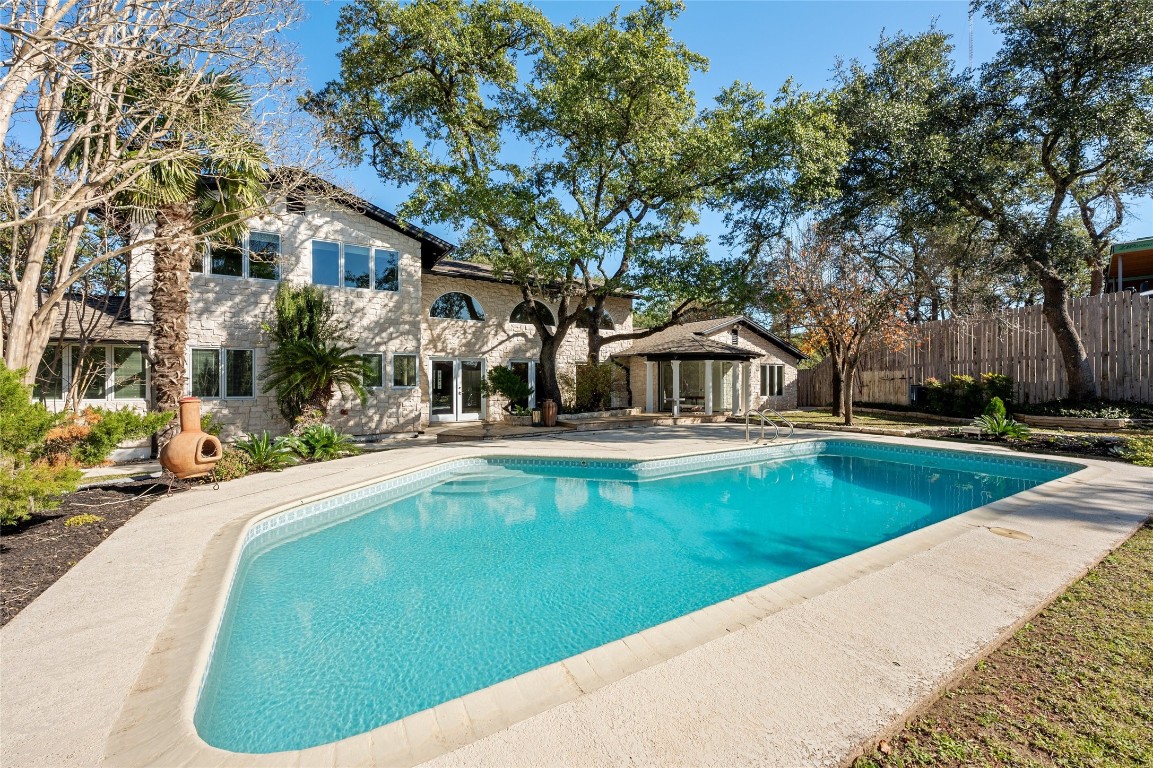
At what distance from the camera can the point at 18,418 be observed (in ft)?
16.5

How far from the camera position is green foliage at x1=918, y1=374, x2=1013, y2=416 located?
1633 cm

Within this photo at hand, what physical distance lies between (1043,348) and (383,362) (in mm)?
Answer: 21674

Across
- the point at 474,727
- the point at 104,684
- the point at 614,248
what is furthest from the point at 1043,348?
the point at 104,684

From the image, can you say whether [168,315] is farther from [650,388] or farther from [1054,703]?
[650,388]

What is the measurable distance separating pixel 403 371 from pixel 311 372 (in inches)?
137

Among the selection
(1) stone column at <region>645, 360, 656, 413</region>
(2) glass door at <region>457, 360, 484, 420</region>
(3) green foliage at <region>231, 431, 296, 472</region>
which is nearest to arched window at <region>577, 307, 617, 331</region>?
(1) stone column at <region>645, 360, 656, 413</region>

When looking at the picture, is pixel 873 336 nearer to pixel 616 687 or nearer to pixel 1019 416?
pixel 1019 416

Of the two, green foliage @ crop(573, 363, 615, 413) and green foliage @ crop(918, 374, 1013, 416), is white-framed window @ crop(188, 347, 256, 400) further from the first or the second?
green foliage @ crop(918, 374, 1013, 416)

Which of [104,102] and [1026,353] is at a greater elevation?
[104,102]

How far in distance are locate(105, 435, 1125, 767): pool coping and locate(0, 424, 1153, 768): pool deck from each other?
1 centimetres

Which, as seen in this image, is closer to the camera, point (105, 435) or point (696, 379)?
point (105, 435)

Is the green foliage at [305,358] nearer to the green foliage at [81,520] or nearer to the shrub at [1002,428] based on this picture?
the green foliage at [81,520]

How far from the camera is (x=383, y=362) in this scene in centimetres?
1480

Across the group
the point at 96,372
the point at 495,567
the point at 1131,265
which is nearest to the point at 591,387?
the point at 495,567
